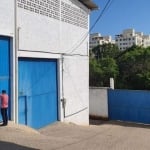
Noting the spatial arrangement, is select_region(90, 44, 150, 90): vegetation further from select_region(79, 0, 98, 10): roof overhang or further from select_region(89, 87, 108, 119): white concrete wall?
select_region(79, 0, 98, 10): roof overhang

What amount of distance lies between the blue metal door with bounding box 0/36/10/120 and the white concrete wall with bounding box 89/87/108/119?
40.0 ft

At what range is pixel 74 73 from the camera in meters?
20.3

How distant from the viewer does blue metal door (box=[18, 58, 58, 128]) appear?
1524 centimetres

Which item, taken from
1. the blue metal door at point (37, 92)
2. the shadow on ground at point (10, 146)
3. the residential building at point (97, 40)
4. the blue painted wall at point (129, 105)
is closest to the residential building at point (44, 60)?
the blue metal door at point (37, 92)

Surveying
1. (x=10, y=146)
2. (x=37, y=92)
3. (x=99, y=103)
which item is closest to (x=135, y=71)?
(x=99, y=103)

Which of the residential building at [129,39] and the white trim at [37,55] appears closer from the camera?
the white trim at [37,55]

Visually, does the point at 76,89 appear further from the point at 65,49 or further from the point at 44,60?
the point at 44,60

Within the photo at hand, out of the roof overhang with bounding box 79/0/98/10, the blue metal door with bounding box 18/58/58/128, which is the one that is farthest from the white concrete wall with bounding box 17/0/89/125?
the roof overhang with bounding box 79/0/98/10

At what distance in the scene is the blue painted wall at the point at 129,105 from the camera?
23.1 meters

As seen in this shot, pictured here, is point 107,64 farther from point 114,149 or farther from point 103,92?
point 114,149

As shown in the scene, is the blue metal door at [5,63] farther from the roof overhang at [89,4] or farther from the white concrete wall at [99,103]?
the white concrete wall at [99,103]

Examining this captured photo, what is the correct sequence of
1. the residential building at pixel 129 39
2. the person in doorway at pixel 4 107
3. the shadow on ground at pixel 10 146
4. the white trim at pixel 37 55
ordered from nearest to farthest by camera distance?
the shadow on ground at pixel 10 146
the person in doorway at pixel 4 107
the white trim at pixel 37 55
the residential building at pixel 129 39

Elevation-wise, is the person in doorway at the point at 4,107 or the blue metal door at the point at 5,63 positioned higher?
the blue metal door at the point at 5,63

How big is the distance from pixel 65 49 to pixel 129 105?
709cm
